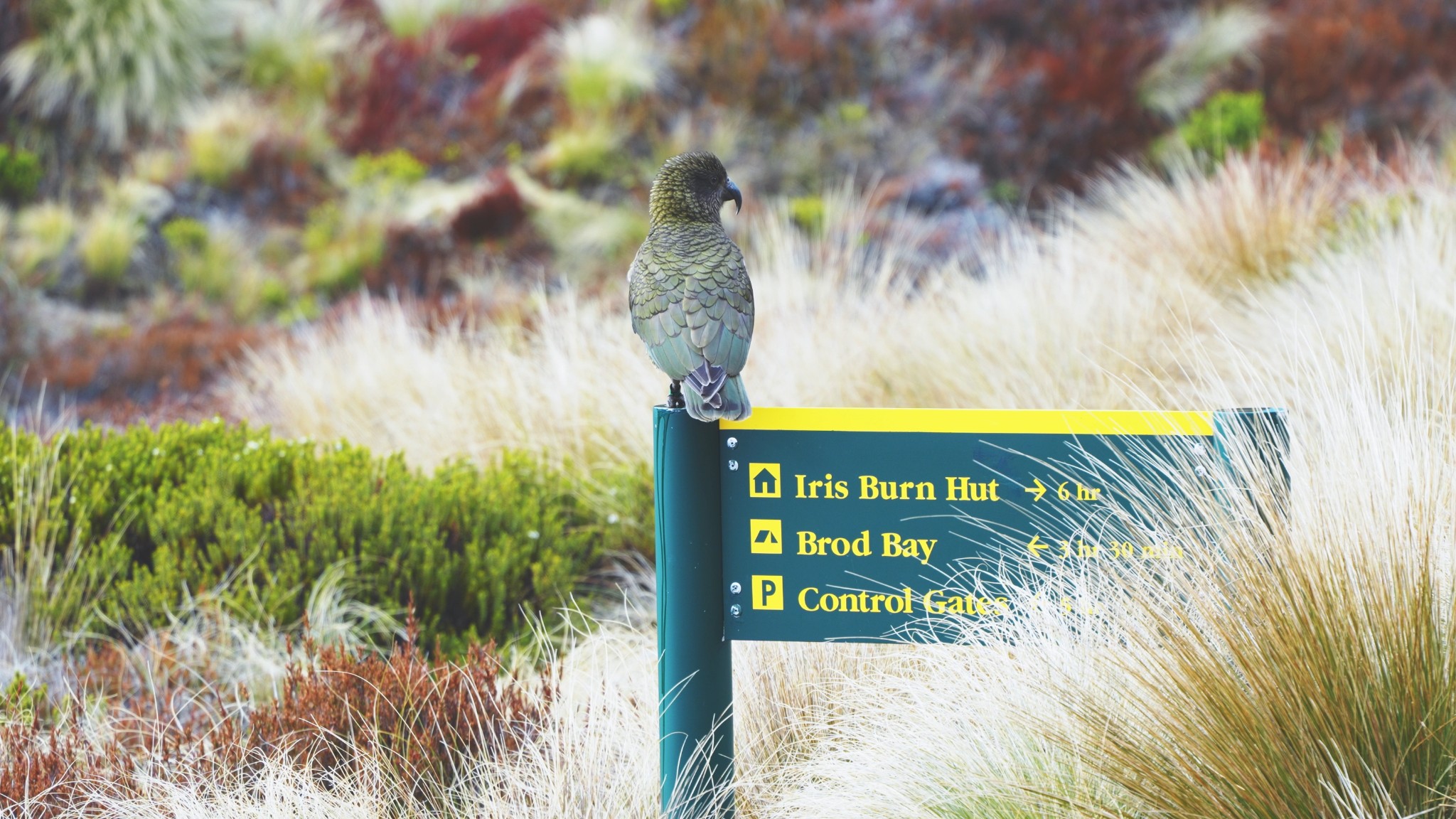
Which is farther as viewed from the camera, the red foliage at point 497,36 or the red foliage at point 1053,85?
the red foliage at point 497,36

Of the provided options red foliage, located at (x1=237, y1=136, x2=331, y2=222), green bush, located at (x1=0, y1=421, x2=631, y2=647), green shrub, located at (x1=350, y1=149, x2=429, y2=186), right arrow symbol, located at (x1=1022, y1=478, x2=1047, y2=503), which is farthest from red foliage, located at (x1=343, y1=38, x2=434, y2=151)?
right arrow symbol, located at (x1=1022, y1=478, x2=1047, y2=503)

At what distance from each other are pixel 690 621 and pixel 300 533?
87.4 inches

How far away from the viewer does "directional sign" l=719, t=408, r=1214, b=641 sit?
182 cm

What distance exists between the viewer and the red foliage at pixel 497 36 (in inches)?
504

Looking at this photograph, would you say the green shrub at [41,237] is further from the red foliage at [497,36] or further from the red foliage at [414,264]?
the red foliage at [497,36]

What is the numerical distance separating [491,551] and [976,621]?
177 cm

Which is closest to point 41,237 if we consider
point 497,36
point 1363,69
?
point 497,36

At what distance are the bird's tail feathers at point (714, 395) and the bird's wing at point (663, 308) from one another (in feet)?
0.09

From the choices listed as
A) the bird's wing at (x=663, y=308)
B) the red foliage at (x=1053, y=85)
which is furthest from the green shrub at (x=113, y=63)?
the bird's wing at (x=663, y=308)

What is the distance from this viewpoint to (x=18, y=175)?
10930 millimetres

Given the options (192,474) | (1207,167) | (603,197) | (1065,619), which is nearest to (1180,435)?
(1065,619)

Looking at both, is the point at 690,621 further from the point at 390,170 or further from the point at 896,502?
the point at 390,170

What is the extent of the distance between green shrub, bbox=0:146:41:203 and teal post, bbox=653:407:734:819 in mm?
11222

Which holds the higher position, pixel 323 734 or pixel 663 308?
pixel 663 308
